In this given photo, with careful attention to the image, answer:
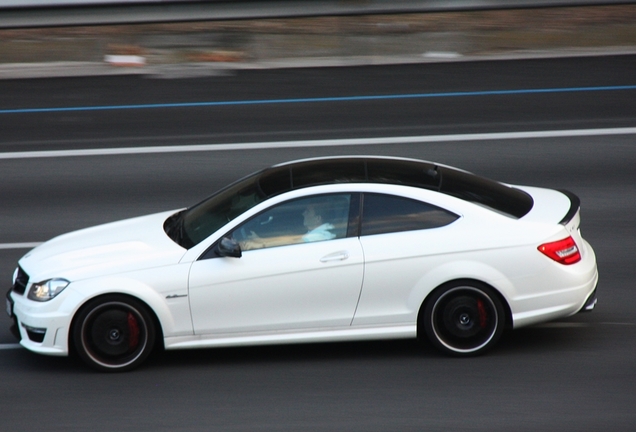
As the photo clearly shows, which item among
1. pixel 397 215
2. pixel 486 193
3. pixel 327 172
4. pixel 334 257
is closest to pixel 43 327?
pixel 334 257

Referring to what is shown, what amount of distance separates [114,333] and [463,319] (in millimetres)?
2834

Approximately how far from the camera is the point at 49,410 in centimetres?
675

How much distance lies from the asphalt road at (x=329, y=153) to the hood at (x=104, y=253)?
86cm

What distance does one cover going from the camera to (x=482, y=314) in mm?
7336

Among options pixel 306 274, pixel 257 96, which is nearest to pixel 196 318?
pixel 306 274

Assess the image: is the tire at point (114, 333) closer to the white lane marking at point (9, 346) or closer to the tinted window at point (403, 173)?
the white lane marking at point (9, 346)

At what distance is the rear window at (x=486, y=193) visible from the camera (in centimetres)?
752

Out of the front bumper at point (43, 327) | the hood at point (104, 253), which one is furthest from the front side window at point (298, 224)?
the front bumper at point (43, 327)

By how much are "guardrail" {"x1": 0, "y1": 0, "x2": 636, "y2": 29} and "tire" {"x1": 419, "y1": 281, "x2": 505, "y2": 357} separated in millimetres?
11248

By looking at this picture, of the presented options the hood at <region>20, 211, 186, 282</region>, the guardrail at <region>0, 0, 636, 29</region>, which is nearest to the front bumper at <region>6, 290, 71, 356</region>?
the hood at <region>20, 211, 186, 282</region>

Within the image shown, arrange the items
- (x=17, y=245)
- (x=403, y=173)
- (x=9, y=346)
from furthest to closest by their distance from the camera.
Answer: (x=17, y=245) → (x=9, y=346) → (x=403, y=173)

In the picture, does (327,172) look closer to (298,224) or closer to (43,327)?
(298,224)

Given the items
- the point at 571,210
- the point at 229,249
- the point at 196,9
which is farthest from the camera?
the point at 196,9

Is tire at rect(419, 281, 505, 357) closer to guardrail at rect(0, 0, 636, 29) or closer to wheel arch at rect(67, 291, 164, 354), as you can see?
wheel arch at rect(67, 291, 164, 354)
